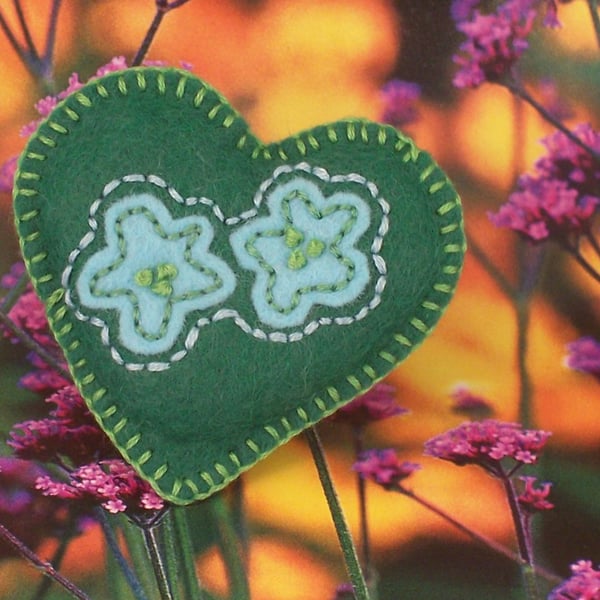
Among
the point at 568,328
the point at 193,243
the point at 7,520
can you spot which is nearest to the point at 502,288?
the point at 568,328

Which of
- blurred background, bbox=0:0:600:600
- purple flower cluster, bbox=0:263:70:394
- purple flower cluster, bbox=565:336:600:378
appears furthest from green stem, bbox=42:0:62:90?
purple flower cluster, bbox=565:336:600:378

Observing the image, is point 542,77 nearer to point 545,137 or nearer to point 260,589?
point 545,137

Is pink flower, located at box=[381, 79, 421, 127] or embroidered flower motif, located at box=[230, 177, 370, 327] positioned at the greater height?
pink flower, located at box=[381, 79, 421, 127]

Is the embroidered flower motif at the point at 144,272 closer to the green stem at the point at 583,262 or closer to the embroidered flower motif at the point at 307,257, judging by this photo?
the embroidered flower motif at the point at 307,257

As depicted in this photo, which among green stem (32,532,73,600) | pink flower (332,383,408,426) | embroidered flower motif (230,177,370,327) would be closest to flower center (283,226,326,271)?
embroidered flower motif (230,177,370,327)

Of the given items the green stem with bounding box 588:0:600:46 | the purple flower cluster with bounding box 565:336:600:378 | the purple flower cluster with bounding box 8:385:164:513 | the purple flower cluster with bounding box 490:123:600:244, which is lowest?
the purple flower cluster with bounding box 8:385:164:513

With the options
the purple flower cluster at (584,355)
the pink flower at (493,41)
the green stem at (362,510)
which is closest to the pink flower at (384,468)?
the green stem at (362,510)

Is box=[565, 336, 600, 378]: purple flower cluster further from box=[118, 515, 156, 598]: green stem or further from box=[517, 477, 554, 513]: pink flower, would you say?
box=[118, 515, 156, 598]: green stem
